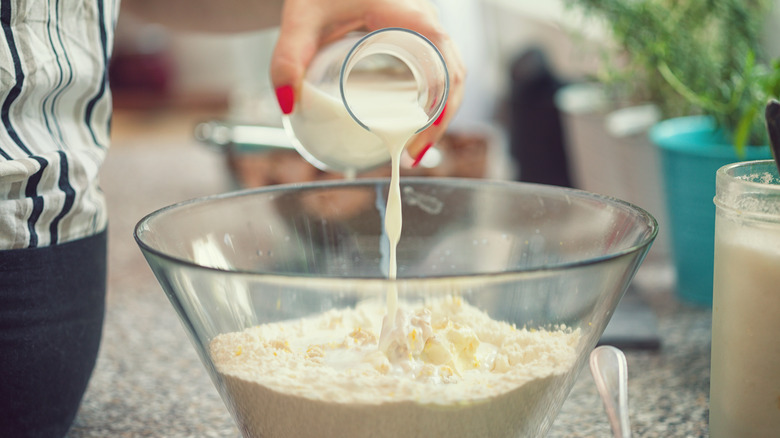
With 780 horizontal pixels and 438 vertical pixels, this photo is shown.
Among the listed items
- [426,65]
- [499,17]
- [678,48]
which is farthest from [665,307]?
[499,17]

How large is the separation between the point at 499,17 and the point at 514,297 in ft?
7.49

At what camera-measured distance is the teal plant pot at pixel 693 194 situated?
2.83 feet

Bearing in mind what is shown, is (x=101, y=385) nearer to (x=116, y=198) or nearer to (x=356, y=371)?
(x=356, y=371)

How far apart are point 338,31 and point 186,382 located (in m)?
0.37

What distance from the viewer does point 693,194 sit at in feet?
2.90

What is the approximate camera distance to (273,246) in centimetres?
62

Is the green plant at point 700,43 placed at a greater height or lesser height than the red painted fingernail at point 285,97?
greater

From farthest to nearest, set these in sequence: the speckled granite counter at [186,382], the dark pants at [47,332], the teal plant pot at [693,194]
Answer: the teal plant pot at [693,194] → the speckled granite counter at [186,382] → the dark pants at [47,332]

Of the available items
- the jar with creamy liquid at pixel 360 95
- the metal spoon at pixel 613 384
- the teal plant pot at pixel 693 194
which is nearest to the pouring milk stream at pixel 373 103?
the jar with creamy liquid at pixel 360 95

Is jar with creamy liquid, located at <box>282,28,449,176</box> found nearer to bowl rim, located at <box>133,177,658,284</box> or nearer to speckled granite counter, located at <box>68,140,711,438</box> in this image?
bowl rim, located at <box>133,177,658,284</box>

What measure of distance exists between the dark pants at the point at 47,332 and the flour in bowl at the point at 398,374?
150 millimetres

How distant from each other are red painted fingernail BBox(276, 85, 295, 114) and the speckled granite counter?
277 millimetres

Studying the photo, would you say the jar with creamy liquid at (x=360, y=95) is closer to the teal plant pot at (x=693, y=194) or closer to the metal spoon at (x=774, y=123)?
the metal spoon at (x=774, y=123)

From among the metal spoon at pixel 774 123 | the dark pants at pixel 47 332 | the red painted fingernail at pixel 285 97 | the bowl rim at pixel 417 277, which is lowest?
the dark pants at pixel 47 332
